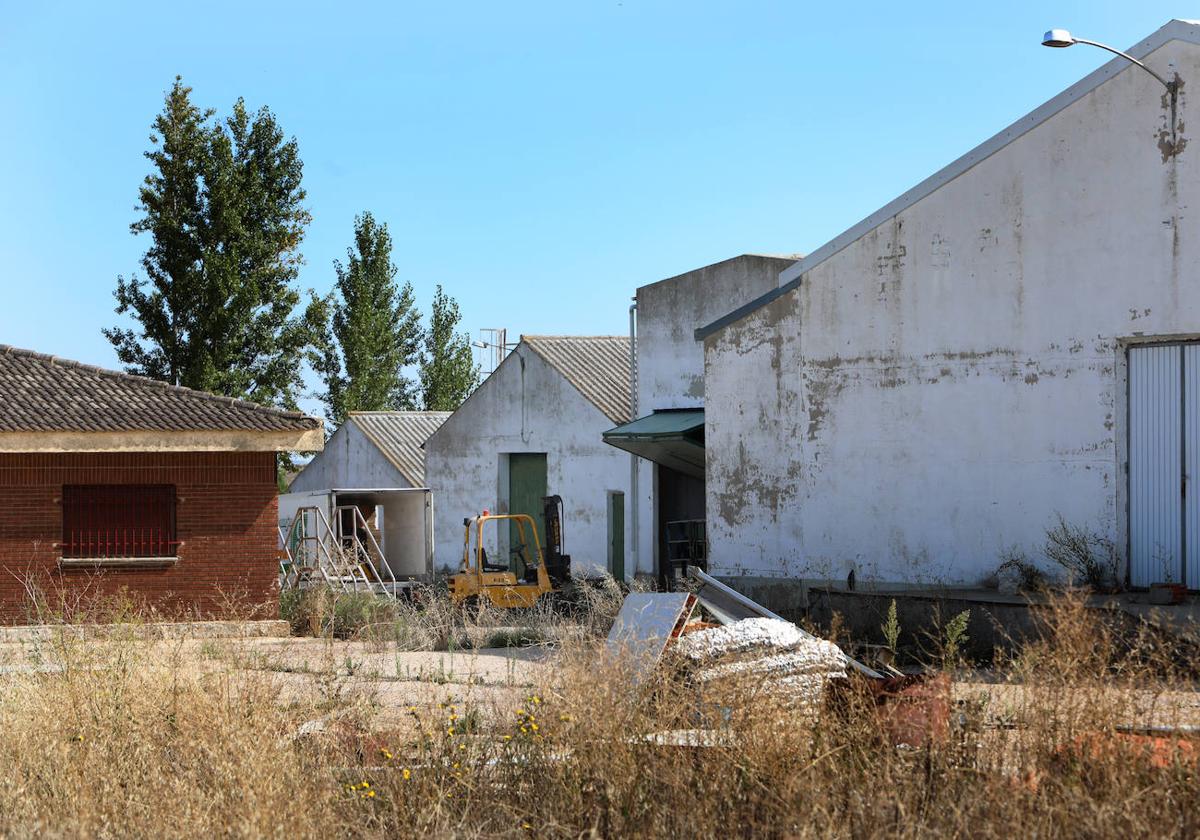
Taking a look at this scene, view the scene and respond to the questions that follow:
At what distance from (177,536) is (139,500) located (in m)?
0.73

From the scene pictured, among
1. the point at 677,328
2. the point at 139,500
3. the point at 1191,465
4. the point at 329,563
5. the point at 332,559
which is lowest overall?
the point at 329,563

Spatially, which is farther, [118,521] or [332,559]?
[332,559]

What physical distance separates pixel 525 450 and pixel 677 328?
6.13m

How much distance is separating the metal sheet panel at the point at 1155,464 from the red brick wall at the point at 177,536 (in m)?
11.2

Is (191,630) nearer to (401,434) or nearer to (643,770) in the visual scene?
(643,770)

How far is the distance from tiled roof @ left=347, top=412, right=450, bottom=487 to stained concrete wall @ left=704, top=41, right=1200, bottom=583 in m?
21.6

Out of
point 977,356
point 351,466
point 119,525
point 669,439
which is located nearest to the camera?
point 977,356

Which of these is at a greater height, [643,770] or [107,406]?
[107,406]

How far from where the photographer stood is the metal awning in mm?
23297

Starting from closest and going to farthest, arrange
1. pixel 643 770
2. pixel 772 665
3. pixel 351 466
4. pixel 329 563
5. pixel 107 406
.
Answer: pixel 643 770 → pixel 772 665 → pixel 107 406 → pixel 329 563 → pixel 351 466

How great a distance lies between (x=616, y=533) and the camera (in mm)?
28562

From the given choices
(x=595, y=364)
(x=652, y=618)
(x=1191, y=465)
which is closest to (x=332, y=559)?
(x=595, y=364)

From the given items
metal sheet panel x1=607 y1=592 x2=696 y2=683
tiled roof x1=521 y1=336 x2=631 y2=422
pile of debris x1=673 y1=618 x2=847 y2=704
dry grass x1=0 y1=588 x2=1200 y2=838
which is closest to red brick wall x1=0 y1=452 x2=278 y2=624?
metal sheet panel x1=607 y1=592 x2=696 y2=683

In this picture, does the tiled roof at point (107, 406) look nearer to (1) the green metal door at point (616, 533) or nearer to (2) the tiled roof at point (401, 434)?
(1) the green metal door at point (616, 533)
